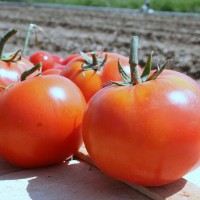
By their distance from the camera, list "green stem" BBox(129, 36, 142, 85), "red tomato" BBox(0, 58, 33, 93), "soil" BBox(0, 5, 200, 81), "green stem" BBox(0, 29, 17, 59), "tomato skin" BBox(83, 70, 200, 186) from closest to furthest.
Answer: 1. "tomato skin" BBox(83, 70, 200, 186)
2. "green stem" BBox(129, 36, 142, 85)
3. "red tomato" BBox(0, 58, 33, 93)
4. "green stem" BBox(0, 29, 17, 59)
5. "soil" BBox(0, 5, 200, 81)

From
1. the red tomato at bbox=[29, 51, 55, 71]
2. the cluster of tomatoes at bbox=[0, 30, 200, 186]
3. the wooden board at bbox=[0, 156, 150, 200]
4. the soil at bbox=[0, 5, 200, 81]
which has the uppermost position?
the cluster of tomatoes at bbox=[0, 30, 200, 186]

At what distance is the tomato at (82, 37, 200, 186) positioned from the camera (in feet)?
4.41

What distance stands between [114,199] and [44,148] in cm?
29

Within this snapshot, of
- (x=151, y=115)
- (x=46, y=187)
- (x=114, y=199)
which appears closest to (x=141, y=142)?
(x=151, y=115)

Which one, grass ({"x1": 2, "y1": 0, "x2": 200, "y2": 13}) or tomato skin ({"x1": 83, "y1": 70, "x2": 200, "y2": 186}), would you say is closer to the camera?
tomato skin ({"x1": 83, "y1": 70, "x2": 200, "y2": 186})

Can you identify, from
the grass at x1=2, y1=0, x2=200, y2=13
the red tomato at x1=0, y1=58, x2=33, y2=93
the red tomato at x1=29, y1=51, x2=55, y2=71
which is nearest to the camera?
the red tomato at x1=0, y1=58, x2=33, y2=93

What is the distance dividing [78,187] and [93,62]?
67cm

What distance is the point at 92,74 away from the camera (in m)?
1.99

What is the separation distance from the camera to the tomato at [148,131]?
1.34 meters

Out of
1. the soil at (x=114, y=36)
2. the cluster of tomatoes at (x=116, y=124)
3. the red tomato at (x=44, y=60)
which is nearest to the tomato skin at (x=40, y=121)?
the cluster of tomatoes at (x=116, y=124)

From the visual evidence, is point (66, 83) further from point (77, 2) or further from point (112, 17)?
point (77, 2)

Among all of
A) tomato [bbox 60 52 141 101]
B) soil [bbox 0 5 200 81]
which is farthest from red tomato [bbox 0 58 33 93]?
soil [bbox 0 5 200 81]

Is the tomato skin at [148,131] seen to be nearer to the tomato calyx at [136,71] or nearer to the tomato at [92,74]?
the tomato calyx at [136,71]

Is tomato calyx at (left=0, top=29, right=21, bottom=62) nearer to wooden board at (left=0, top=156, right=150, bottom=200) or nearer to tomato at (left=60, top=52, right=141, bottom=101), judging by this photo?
tomato at (left=60, top=52, right=141, bottom=101)
